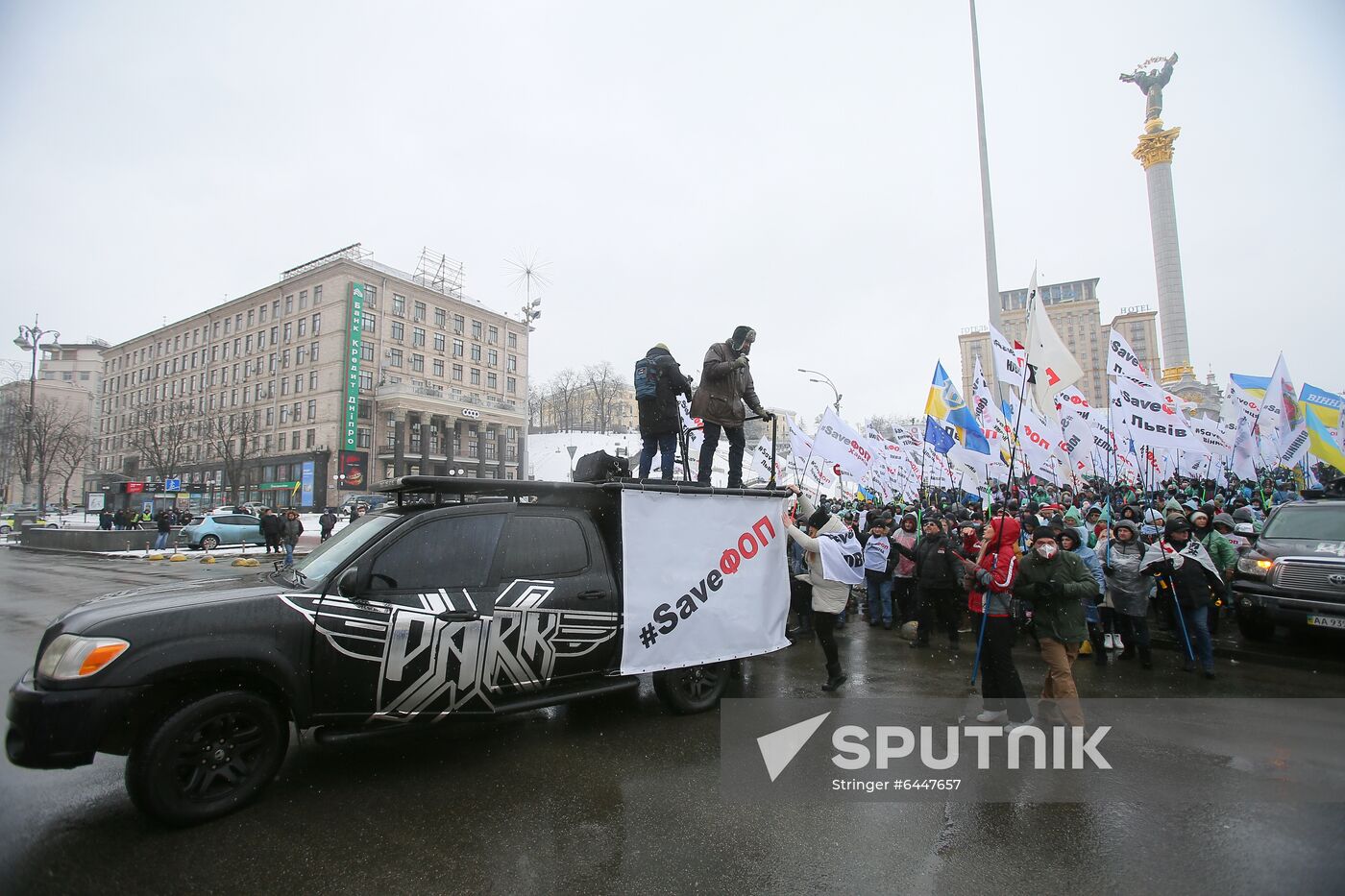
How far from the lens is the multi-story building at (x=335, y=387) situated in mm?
58312

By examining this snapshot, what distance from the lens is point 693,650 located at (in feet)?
17.5

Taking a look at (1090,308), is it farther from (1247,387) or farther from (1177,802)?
(1177,802)

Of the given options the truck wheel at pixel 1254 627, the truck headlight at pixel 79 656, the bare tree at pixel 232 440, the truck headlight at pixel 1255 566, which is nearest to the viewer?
the truck headlight at pixel 79 656

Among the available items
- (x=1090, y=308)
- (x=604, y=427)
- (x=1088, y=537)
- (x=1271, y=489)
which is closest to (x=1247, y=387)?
(x=1271, y=489)

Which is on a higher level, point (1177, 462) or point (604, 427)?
point (604, 427)

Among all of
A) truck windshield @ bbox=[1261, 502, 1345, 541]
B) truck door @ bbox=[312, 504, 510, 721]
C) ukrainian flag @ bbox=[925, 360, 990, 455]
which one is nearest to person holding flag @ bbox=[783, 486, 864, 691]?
truck door @ bbox=[312, 504, 510, 721]

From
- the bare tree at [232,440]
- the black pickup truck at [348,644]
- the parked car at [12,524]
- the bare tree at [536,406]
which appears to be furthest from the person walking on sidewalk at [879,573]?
the bare tree at [536,406]

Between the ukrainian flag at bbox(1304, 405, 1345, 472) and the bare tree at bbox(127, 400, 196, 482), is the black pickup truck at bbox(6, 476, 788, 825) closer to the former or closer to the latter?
the ukrainian flag at bbox(1304, 405, 1345, 472)

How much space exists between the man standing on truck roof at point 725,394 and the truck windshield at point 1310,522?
7.44 m

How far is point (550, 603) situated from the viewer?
457cm

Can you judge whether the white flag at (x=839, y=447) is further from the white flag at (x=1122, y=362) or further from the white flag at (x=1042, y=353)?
the white flag at (x=1042, y=353)

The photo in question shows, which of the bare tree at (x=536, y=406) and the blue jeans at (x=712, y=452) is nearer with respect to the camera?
the blue jeans at (x=712, y=452)

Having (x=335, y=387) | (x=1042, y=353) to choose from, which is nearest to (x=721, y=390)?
(x=1042, y=353)

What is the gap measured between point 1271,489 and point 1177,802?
20.7 meters
